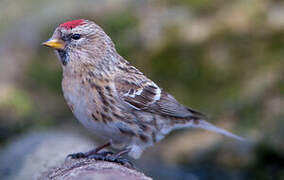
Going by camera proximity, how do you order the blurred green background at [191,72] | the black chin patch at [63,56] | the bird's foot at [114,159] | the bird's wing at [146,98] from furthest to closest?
the blurred green background at [191,72] < the bird's wing at [146,98] < the black chin patch at [63,56] < the bird's foot at [114,159]

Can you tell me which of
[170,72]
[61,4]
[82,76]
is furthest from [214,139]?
[61,4]

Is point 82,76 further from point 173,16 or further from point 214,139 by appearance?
point 173,16

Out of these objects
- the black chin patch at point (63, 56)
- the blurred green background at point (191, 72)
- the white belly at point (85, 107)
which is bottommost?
the blurred green background at point (191, 72)

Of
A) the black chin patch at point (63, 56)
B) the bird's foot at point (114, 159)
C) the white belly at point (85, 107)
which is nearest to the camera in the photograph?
the bird's foot at point (114, 159)

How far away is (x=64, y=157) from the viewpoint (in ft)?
13.4

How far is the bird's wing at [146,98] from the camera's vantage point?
159 inches

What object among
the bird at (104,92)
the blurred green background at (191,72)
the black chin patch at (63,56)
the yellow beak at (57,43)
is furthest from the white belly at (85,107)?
the blurred green background at (191,72)

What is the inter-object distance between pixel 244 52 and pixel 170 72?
910 mm

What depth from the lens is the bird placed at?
12.5 feet

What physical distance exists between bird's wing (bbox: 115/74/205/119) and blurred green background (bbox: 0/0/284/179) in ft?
3.43

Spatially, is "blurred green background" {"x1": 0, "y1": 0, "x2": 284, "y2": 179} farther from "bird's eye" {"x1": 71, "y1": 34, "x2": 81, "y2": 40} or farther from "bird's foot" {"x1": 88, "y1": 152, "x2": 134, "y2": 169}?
"bird's eye" {"x1": 71, "y1": 34, "x2": 81, "y2": 40}

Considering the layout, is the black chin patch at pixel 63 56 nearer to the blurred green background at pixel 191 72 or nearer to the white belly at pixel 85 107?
the white belly at pixel 85 107

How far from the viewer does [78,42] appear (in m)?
3.93

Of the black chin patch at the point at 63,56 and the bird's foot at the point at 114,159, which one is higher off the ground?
the black chin patch at the point at 63,56
